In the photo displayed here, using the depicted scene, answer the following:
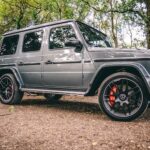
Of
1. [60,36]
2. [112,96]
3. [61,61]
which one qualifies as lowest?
[112,96]

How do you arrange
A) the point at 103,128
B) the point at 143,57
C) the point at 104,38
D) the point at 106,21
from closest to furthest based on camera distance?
the point at 103,128 < the point at 143,57 < the point at 104,38 < the point at 106,21

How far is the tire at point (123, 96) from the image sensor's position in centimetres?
582

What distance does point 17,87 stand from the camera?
8297mm

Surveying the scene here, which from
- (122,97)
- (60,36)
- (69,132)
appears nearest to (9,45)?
(60,36)

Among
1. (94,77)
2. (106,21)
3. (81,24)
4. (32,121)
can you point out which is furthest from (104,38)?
(106,21)

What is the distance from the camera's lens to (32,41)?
815cm

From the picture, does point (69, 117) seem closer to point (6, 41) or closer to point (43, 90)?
point (43, 90)

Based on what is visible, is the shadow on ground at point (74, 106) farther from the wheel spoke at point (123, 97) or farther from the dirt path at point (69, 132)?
the wheel spoke at point (123, 97)

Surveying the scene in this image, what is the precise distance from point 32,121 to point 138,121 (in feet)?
6.71

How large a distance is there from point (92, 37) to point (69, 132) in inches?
115

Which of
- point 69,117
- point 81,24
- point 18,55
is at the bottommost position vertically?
point 69,117

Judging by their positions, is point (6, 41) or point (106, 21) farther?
point (106, 21)

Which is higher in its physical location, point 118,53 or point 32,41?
point 32,41

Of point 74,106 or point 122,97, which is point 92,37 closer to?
point 122,97
